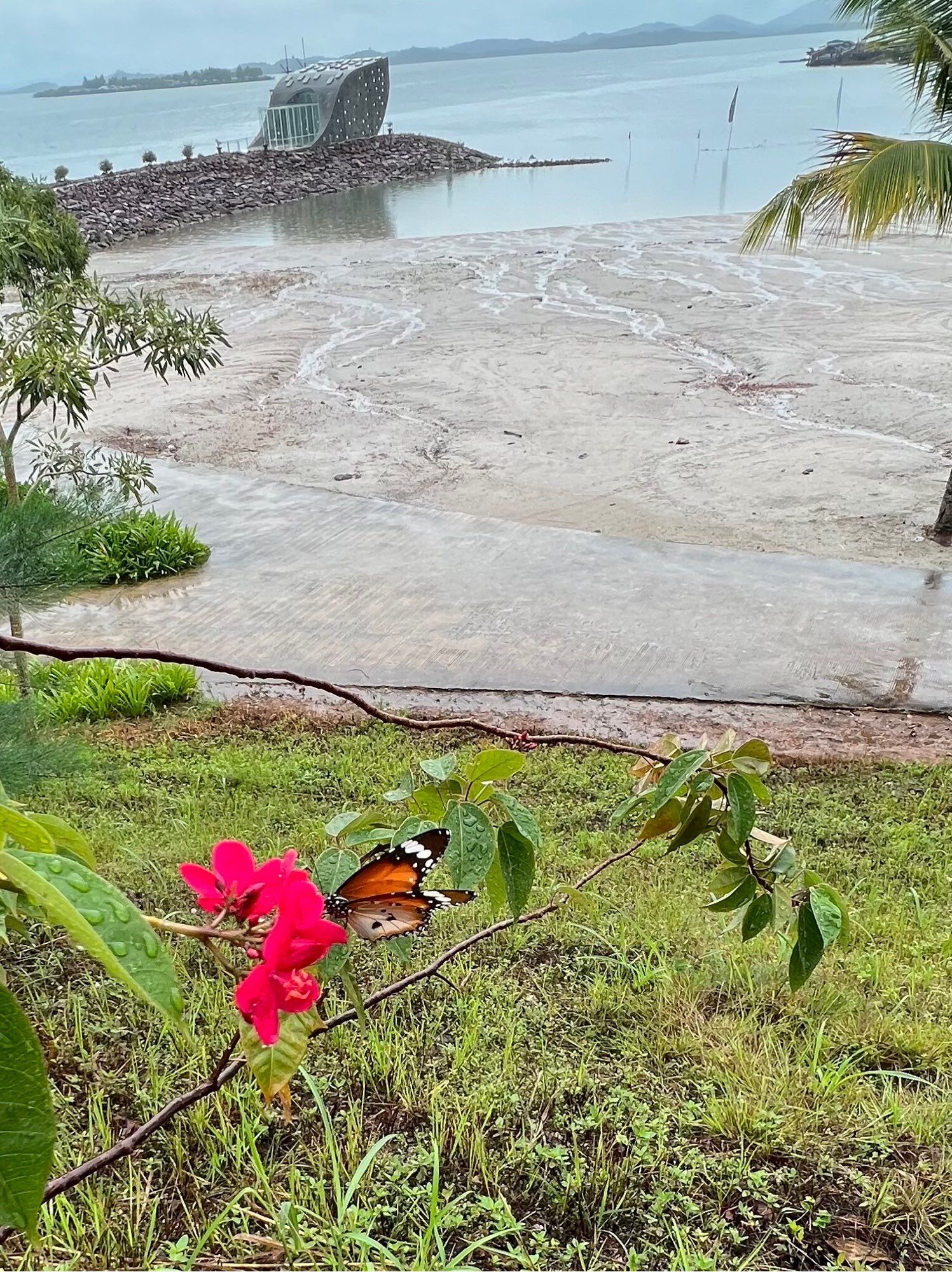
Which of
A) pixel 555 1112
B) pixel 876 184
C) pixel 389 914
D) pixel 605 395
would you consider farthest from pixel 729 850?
pixel 605 395

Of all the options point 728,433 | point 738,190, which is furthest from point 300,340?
point 738,190

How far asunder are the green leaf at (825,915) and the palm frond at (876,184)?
703cm

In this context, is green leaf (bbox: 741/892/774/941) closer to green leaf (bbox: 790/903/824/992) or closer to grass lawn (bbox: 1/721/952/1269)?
green leaf (bbox: 790/903/824/992)

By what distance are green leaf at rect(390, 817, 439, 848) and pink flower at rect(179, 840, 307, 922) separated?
35 cm

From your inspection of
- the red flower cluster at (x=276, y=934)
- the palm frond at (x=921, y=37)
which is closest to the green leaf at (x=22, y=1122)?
the red flower cluster at (x=276, y=934)

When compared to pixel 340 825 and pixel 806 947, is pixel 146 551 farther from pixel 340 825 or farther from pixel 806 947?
pixel 806 947

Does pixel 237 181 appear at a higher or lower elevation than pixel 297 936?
higher

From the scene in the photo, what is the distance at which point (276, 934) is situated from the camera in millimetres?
600

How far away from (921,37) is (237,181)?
34.8 m

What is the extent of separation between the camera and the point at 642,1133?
1852 millimetres

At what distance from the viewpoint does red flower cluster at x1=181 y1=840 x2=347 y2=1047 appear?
1.97 feet

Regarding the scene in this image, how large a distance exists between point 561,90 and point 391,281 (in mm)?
123309

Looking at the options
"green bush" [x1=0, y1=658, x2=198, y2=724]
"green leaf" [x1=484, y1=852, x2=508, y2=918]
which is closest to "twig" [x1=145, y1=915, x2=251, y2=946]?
"green leaf" [x1=484, y1=852, x2=508, y2=918]

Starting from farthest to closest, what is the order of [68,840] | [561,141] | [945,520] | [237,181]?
[561,141] < [237,181] < [945,520] < [68,840]
